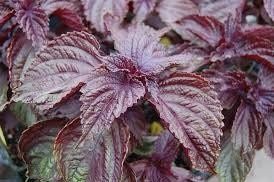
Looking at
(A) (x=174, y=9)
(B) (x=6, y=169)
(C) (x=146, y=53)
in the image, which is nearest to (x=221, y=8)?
(A) (x=174, y=9)

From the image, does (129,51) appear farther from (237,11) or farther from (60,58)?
(237,11)

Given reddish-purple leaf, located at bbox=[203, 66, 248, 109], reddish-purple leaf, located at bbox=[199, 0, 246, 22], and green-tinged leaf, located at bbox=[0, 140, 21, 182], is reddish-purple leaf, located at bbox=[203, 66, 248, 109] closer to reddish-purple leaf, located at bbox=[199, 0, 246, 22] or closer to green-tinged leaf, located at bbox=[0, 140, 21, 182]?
reddish-purple leaf, located at bbox=[199, 0, 246, 22]

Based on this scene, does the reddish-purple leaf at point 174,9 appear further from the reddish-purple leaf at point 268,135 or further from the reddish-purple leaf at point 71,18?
the reddish-purple leaf at point 268,135

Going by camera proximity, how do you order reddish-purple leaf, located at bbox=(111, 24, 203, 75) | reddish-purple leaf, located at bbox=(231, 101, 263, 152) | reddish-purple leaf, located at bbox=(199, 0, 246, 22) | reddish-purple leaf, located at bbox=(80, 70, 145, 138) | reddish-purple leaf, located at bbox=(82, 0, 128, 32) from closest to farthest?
reddish-purple leaf, located at bbox=(80, 70, 145, 138) → reddish-purple leaf, located at bbox=(111, 24, 203, 75) → reddish-purple leaf, located at bbox=(231, 101, 263, 152) → reddish-purple leaf, located at bbox=(82, 0, 128, 32) → reddish-purple leaf, located at bbox=(199, 0, 246, 22)

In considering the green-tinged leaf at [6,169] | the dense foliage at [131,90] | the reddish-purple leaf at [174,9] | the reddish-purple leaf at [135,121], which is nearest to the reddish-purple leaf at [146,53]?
the dense foliage at [131,90]

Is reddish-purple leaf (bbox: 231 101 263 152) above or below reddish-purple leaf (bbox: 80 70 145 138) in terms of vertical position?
below

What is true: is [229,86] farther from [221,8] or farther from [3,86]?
[3,86]

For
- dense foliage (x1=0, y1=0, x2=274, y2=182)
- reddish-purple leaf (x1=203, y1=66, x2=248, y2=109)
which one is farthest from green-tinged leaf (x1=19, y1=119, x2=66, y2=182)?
reddish-purple leaf (x1=203, y1=66, x2=248, y2=109)
